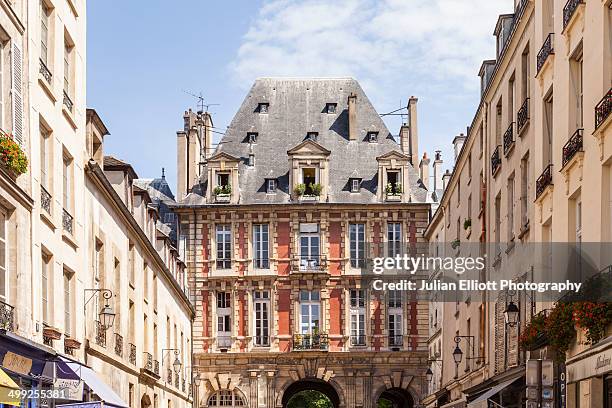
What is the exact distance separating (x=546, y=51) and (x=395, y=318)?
119 ft

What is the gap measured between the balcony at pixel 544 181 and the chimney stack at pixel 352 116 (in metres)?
38.2

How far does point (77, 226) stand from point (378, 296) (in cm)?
3300

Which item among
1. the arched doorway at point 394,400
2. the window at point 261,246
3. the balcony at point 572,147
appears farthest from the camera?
the arched doorway at point 394,400

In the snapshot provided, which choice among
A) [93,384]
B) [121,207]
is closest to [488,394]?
[93,384]

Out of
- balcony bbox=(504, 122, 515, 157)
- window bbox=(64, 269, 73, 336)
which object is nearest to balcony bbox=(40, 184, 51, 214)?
window bbox=(64, 269, 73, 336)

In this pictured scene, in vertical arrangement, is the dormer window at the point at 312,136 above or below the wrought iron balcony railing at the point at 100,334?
above

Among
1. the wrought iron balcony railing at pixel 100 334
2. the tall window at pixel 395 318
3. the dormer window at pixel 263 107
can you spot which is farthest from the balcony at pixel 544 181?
the dormer window at pixel 263 107

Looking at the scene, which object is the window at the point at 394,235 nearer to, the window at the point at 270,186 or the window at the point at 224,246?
the window at the point at 270,186

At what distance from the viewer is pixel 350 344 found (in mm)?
55969

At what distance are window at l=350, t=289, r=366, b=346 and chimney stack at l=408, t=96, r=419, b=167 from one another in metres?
7.76

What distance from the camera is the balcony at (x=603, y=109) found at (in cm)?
1595

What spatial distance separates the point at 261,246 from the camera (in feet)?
184

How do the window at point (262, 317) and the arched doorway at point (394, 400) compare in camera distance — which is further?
the arched doorway at point (394, 400)

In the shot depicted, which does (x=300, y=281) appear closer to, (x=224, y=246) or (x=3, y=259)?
(x=224, y=246)
